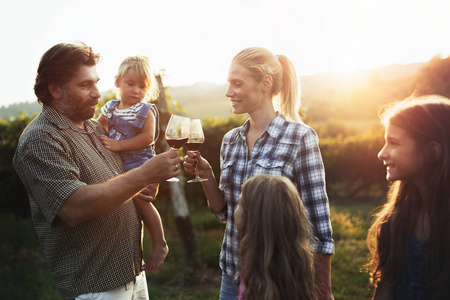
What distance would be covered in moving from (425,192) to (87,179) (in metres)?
1.99

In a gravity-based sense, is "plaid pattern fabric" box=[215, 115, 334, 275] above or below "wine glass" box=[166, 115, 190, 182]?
below

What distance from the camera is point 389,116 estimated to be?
7.14 ft

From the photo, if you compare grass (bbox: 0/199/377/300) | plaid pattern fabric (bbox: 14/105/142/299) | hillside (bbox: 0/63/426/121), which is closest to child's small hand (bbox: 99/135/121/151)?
plaid pattern fabric (bbox: 14/105/142/299)

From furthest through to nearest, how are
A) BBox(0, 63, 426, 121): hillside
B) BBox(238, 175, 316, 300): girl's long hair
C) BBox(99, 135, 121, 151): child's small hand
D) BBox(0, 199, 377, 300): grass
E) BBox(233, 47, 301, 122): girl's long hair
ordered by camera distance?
BBox(0, 63, 426, 121): hillside → BBox(0, 199, 377, 300): grass → BBox(99, 135, 121, 151): child's small hand → BBox(233, 47, 301, 122): girl's long hair → BBox(238, 175, 316, 300): girl's long hair

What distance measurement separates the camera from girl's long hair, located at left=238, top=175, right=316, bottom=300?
1.94 m

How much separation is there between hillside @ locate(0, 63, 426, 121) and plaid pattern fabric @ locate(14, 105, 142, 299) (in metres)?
4.21

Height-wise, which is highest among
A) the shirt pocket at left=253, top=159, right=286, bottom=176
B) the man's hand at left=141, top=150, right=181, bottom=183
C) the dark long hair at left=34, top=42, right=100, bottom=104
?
the dark long hair at left=34, top=42, right=100, bottom=104

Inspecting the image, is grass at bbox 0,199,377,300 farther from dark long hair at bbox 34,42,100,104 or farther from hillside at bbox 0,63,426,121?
dark long hair at bbox 34,42,100,104

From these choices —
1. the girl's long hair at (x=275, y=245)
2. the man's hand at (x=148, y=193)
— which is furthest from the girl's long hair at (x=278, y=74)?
the man's hand at (x=148, y=193)

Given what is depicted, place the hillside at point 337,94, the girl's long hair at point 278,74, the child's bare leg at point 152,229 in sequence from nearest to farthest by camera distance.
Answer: the girl's long hair at point 278,74 → the child's bare leg at point 152,229 → the hillside at point 337,94

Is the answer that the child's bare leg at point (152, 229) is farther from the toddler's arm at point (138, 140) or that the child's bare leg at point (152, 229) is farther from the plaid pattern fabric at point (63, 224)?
the toddler's arm at point (138, 140)

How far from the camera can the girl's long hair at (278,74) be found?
261 cm

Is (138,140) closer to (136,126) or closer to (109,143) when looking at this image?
(136,126)

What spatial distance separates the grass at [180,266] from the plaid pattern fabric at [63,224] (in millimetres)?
3376
